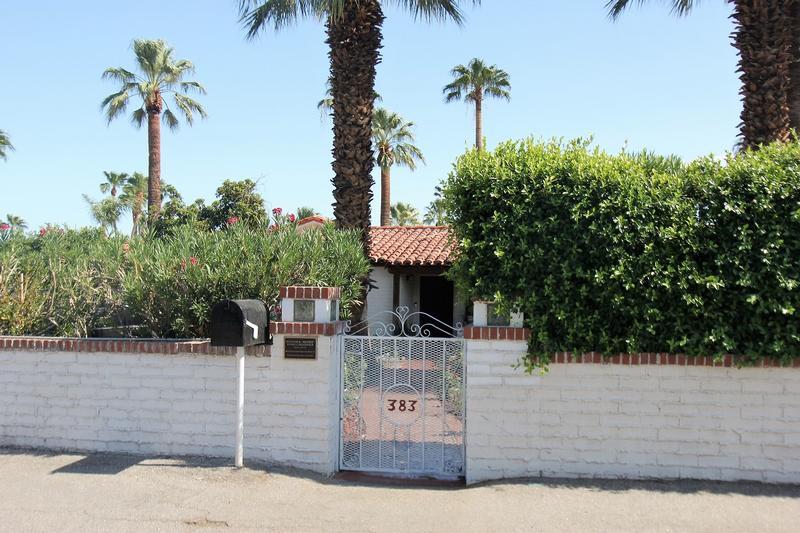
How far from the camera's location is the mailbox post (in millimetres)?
6086

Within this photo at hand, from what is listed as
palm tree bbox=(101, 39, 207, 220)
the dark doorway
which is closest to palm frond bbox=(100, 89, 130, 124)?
palm tree bbox=(101, 39, 207, 220)

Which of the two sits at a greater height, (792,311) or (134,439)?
(792,311)

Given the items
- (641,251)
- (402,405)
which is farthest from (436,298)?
(641,251)

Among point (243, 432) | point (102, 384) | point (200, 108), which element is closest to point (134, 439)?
point (102, 384)

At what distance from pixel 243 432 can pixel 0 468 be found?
2410mm

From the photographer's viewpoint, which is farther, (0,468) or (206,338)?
(206,338)

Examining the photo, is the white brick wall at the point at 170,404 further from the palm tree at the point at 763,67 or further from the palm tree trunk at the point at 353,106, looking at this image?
the palm tree at the point at 763,67

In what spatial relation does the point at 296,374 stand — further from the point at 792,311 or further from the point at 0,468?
the point at 792,311

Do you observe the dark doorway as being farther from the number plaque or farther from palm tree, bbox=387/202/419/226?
palm tree, bbox=387/202/419/226

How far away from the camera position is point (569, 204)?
6043mm

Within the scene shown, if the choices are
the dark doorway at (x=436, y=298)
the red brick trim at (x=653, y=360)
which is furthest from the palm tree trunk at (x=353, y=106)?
the dark doorway at (x=436, y=298)

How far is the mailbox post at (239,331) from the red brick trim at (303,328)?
0.18 m

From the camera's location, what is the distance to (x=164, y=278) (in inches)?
289

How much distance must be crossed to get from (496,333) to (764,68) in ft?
24.2
